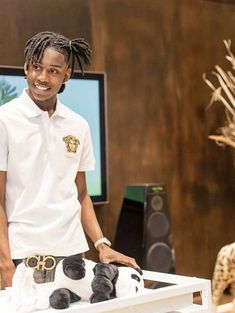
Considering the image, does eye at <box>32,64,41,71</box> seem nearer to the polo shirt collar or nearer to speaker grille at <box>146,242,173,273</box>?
the polo shirt collar

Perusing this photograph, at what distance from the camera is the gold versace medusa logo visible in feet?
6.05

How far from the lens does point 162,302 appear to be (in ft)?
4.78

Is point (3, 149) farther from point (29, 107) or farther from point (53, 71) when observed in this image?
point (53, 71)

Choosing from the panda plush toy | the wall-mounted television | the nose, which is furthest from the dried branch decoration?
the panda plush toy

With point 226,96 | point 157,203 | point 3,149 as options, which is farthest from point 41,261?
point 226,96

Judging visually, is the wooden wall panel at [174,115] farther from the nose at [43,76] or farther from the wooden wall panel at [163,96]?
the nose at [43,76]

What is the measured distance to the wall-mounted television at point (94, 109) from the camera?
393 cm

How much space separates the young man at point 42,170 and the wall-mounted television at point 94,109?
2.04 meters

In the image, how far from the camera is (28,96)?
1841mm

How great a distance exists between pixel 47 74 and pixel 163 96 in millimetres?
2844

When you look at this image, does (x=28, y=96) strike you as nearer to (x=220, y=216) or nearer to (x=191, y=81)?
(x=191, y=81)

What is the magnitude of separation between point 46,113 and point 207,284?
2.20ft

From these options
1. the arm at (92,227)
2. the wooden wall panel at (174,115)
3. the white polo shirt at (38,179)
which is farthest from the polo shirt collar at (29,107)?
the wooden wall panel at (174,115)

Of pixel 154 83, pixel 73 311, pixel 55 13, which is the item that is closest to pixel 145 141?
Result: pixel 154 83
